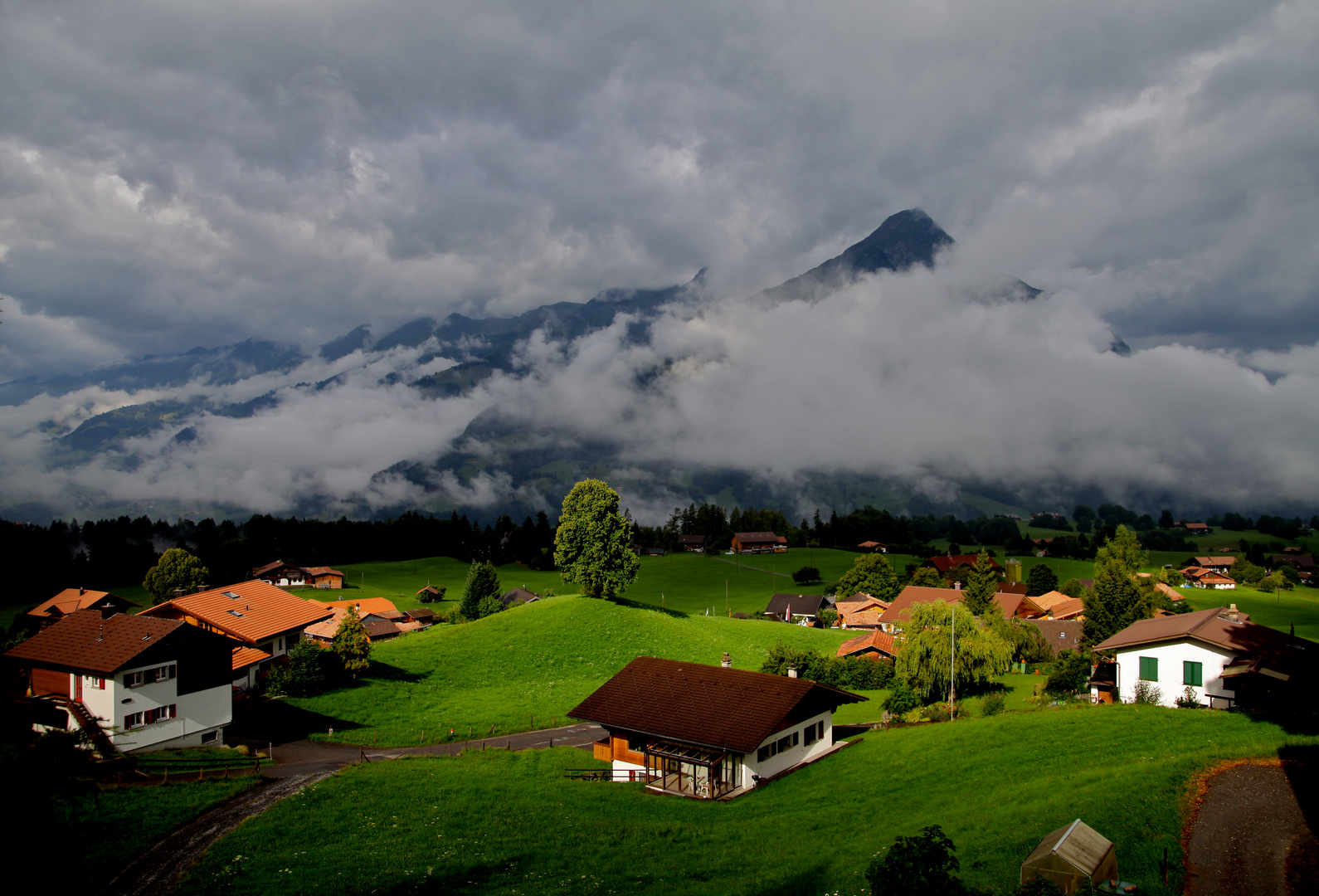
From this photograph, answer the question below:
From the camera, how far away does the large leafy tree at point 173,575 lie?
90.5m

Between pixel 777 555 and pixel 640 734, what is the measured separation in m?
138

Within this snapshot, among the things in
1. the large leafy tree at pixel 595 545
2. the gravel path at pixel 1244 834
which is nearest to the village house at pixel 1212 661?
the gravel path at pixel 1244 834

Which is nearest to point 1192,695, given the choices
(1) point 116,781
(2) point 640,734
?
(2) point 640,734

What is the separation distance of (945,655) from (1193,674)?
41.8 ft

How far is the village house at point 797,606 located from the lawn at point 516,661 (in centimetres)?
1956

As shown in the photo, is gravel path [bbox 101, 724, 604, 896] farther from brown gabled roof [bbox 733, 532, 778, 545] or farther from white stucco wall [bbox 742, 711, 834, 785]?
brown gabled roof [bbox 733, 532, 778, 545]

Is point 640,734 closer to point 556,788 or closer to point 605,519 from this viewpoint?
point 556,788

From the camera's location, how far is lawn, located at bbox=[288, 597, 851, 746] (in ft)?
141

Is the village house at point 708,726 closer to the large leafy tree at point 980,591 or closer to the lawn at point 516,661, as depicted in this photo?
the lawn at point 516,661

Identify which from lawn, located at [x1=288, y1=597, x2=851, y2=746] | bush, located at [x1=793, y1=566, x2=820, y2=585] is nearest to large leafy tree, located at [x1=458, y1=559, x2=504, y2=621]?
lawn, located at [x1=288, y1=597, x2=851, y2=746]

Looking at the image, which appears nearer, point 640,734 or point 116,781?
point 116,781

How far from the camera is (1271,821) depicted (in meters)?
16.7

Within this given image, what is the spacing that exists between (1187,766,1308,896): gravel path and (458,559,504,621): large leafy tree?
260 feet

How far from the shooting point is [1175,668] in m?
35.4
